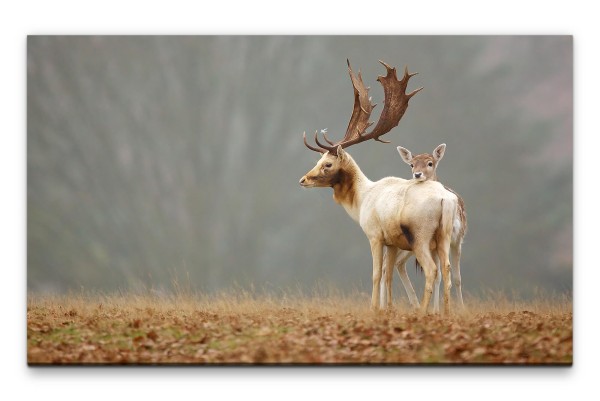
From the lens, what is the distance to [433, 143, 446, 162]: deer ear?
26.7ft

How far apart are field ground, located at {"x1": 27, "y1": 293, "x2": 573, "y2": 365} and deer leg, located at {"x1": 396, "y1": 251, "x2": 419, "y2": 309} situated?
0.11 meters

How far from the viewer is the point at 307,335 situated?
25.1 ft

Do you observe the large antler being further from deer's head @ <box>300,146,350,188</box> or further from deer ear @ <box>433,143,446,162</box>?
deer ear @ <box>433,143,446,162</box>

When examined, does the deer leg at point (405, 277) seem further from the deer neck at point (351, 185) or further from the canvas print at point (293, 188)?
the deer neck at point (351, 185)

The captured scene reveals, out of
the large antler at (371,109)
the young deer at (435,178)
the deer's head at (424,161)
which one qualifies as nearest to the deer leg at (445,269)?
the young deer at (435,178)

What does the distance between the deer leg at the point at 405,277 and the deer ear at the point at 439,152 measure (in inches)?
36.2

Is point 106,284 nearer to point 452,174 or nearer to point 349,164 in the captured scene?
point 349,164

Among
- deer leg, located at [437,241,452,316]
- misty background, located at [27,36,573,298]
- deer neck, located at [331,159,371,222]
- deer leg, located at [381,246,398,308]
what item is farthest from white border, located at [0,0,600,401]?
deer neck, located at [331,159,371,222]

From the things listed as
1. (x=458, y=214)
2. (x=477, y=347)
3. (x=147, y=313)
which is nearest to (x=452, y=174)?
(x=458, y=214)

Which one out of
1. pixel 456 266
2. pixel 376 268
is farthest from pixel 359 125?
pixel 456 266

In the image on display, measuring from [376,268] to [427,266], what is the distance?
56 centimetres

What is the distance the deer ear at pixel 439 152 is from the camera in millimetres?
8125

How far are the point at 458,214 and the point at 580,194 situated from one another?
107 centimetres
